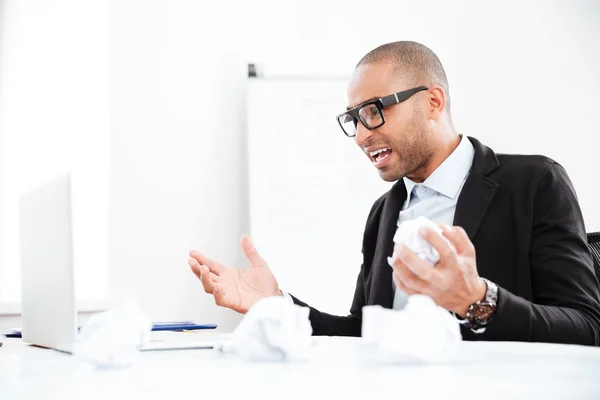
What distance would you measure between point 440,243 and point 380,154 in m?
1.04

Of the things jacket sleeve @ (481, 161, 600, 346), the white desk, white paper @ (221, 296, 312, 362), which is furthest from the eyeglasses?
white paper @ (221, 296, 312, 362)

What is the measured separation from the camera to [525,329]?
128 centimetres

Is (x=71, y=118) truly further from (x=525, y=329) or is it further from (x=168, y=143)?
(x=525, y=329)

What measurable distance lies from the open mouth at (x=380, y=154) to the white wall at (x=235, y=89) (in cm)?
116

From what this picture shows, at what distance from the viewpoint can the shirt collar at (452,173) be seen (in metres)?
1.88

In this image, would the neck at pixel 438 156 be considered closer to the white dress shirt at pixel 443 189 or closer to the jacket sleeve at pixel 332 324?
the white dress shirt at pixel 443 189

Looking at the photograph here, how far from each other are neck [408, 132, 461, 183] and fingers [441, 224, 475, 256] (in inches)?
37.0

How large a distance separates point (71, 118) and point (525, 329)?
8.16 feet

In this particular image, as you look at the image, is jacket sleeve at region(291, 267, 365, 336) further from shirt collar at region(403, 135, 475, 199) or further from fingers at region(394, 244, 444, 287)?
fingers at region(394, 244, 444, 287)

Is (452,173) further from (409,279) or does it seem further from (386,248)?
(409,279)

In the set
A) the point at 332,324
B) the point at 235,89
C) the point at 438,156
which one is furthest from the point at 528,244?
the point at 235,89

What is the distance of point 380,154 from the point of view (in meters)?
2.04

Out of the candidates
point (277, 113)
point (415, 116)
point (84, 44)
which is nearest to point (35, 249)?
point (415, 116)

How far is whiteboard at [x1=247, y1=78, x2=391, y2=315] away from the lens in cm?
307
